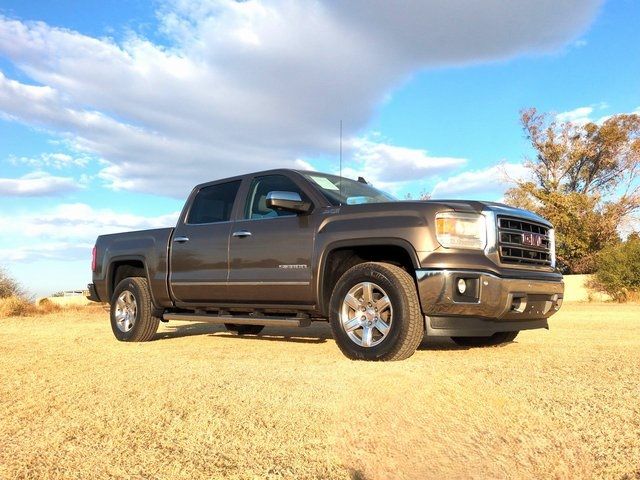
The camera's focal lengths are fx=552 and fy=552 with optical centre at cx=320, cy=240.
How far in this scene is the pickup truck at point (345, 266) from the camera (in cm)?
493

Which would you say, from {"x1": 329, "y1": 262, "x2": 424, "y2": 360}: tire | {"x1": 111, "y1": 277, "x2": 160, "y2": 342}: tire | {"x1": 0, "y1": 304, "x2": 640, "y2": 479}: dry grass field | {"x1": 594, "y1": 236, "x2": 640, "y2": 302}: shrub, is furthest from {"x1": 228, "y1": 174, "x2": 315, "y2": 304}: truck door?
{"x1": 594, "y1": 236, "x2": 640, "y2": 302}: shrub

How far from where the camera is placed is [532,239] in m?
5.64

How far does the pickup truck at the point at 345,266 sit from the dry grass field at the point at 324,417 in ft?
1.45

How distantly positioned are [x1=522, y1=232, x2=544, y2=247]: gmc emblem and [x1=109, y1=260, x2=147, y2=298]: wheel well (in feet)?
17.2

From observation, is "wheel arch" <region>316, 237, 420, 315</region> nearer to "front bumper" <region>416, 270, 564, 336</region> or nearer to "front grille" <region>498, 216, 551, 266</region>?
"front bumper" <region>416, 270, 564, 336</region>

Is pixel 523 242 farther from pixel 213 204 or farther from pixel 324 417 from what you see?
pixel 213 204

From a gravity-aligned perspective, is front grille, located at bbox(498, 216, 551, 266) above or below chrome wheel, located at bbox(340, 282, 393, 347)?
above

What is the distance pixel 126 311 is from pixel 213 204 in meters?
2.06

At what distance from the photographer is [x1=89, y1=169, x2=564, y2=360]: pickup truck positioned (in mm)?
4930

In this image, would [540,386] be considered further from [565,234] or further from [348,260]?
[565,234]

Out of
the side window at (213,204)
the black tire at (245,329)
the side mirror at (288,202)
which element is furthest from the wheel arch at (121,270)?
the side mirror at (288,202)

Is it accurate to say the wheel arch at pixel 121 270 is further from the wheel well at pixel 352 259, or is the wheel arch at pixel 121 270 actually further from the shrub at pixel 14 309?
the shrub at pixel 14 309

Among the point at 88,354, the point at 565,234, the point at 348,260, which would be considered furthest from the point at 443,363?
the point at 565,234

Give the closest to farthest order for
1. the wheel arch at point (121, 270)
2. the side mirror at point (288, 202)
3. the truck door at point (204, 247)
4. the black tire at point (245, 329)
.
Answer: the side mirror at point (288, 202)
the truck door at point (204, 247)
the wheel arch at point (121, 270)
the black tire at point (245, 329)
